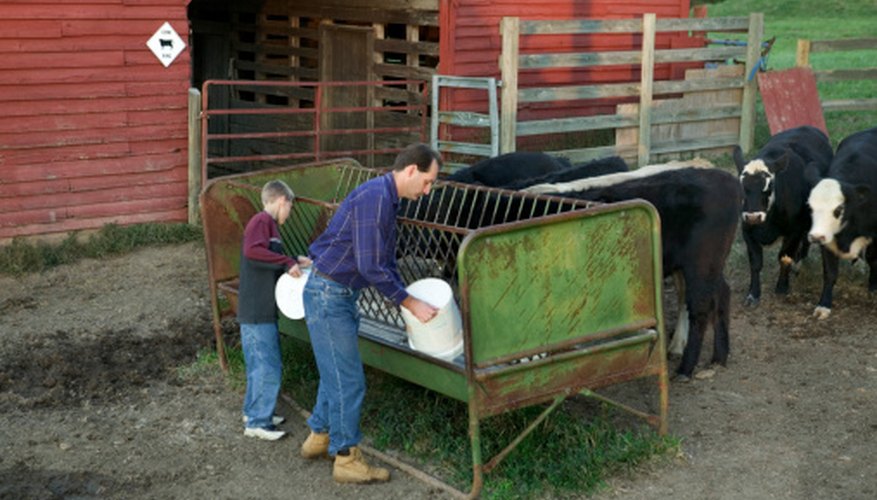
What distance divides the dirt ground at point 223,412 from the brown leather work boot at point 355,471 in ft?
0.22

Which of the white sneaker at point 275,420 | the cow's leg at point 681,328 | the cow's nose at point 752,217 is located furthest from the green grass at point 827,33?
the white sneaker at point 275,420

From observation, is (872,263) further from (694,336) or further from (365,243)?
(365,243)

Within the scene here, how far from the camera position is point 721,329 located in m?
A: 8.49

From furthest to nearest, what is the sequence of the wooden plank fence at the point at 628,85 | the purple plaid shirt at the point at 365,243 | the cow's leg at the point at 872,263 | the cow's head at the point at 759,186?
1. the wooden plank fence at the point at 628,85
2. the cow's leg at the point at 872,263
3. the cow's head at the point at 759,186
4. the purple plaid shirt at the point at 365,243

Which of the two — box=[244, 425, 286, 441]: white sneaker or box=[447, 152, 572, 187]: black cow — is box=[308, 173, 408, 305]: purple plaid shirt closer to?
→ box=[244, 425, 286, 441]: white sneaker

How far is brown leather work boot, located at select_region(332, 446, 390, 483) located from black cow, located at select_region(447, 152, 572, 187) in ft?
14.3

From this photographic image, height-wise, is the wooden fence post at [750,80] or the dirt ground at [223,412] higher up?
the wooden fence post at [750,80]

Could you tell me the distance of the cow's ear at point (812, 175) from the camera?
10.5m

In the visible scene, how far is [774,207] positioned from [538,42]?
5.95 m

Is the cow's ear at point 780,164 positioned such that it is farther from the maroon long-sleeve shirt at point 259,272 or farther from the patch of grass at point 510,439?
the maroon long-sleeve shirt at point 259,272

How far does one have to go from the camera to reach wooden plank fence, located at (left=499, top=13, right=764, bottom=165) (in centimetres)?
1388

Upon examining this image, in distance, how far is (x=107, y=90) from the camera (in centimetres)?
1202

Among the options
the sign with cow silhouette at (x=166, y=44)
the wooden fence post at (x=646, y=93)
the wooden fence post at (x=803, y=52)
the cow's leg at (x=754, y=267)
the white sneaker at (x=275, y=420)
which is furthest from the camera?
the wooden fence post at (x=803, y=52)

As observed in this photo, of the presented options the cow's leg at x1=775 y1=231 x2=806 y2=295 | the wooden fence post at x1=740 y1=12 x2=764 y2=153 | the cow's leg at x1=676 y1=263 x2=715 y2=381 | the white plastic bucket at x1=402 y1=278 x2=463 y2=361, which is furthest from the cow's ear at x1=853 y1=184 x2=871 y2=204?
the wooden fence post at x1=740 y1=12 x2=764 y2=153
